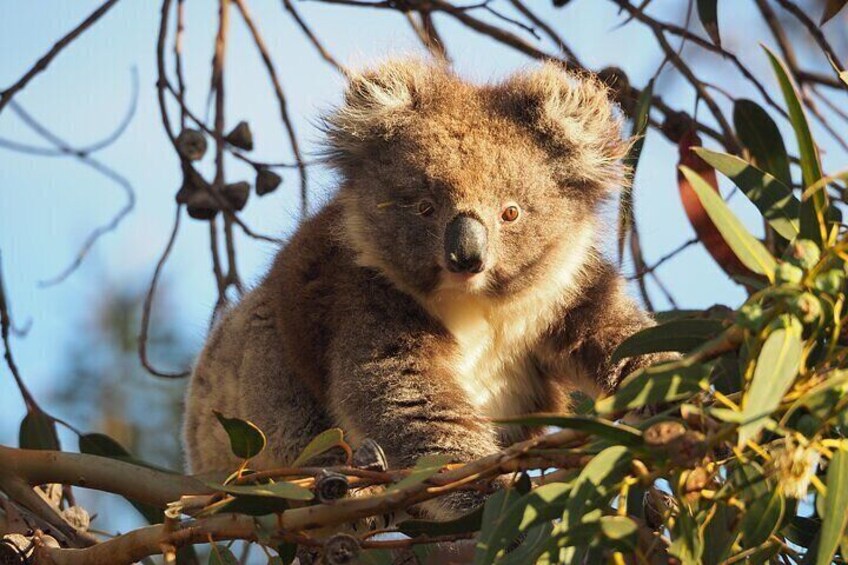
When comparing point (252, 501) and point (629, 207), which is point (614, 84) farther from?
point (252, 501)

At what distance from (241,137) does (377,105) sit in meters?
0.77

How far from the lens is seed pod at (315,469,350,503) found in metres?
1.89

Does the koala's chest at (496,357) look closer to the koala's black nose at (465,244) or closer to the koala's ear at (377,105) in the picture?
the koala's black nose at (465,244)

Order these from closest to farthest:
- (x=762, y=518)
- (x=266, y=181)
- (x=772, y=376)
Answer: (x=772, y=376), (x=762, y=518), (x=266, y=181)

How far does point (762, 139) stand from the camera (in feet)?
7.68

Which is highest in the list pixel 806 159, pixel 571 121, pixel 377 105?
pixel 377 105

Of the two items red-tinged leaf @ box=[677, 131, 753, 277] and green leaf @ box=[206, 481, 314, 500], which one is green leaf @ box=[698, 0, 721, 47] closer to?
red-tinged leaf @ box=[677, 131, 753, 277]

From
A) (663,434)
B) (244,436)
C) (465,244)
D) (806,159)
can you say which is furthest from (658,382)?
(465,244)

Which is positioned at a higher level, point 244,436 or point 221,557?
point 244,436

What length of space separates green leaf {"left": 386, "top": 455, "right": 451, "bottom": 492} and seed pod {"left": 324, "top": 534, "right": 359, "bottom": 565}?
0.35 feet

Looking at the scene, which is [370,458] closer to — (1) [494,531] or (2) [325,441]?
(2) [325,441]

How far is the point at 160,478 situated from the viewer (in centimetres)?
255

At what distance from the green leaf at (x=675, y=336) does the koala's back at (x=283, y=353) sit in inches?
46.8

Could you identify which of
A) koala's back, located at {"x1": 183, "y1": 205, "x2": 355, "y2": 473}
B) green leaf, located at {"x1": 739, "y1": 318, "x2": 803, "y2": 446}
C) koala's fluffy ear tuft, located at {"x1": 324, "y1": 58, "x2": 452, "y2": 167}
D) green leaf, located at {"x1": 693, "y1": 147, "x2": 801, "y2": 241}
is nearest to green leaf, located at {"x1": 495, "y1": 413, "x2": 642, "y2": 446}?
green leaf, located at {"x1": 739, "y1": 318, "x2": 803, "y2": 446}
